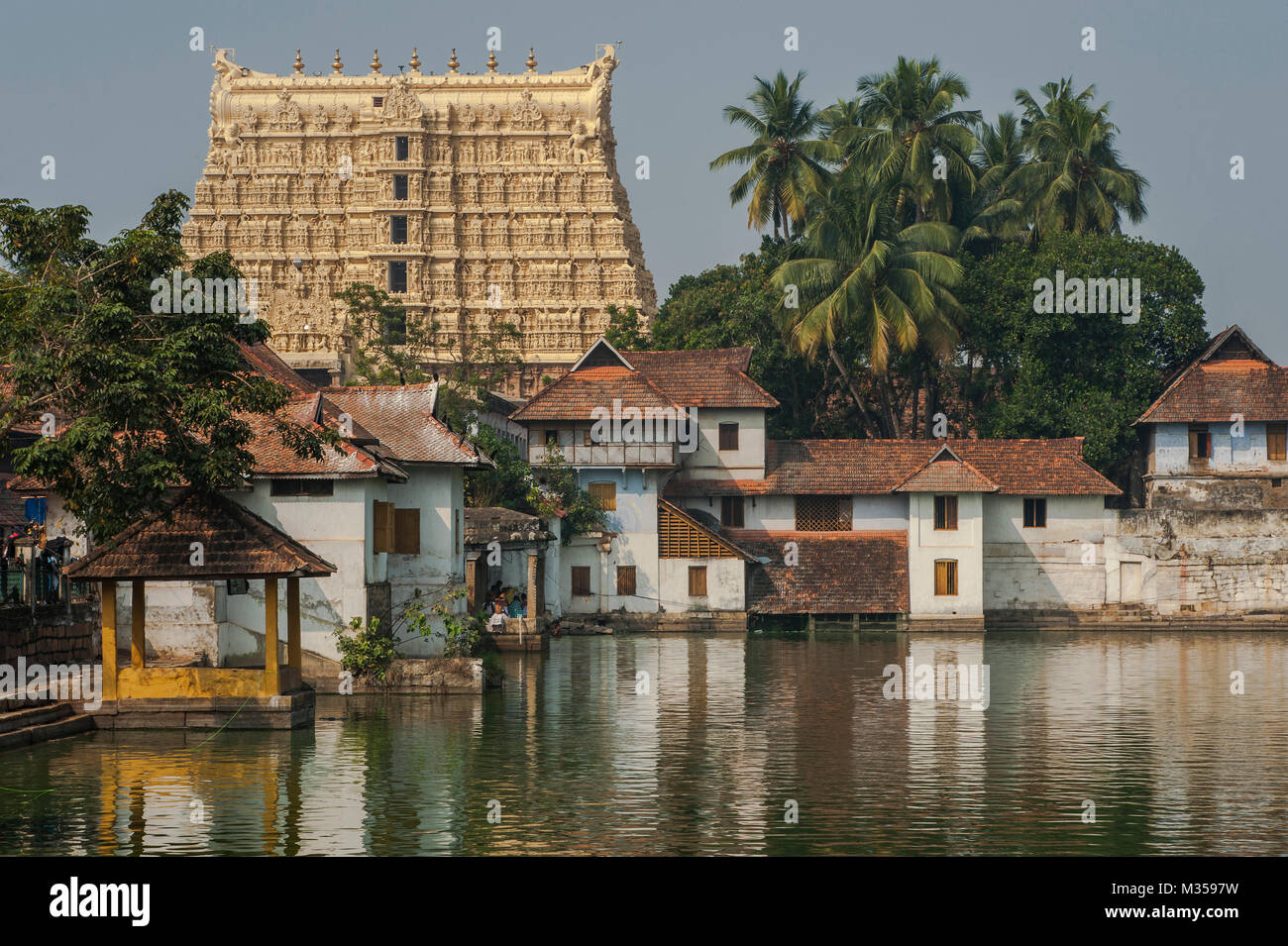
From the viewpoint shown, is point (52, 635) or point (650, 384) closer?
point (52, 635)

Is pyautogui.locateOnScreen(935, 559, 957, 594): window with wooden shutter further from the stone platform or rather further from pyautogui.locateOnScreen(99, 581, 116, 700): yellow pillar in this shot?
pyautogui.locateOnScreen(99, 581, 116, 700): yellow pillar

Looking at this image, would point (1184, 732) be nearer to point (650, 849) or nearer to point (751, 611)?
point (650, 849)

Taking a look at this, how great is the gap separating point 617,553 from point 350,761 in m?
26.8

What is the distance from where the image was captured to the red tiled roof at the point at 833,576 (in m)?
49.4

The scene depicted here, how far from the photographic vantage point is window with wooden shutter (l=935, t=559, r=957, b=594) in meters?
49.1

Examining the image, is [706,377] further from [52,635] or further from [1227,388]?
[52,635]

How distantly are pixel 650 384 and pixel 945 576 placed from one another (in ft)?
34.4

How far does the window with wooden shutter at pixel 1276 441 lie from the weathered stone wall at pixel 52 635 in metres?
36.9

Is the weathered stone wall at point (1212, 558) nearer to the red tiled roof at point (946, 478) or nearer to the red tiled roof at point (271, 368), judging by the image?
the red tiled roof at point (946, 478)

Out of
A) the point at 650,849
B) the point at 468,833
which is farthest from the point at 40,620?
the point at 650,849

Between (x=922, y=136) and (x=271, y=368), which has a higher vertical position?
(x=922, y=136)

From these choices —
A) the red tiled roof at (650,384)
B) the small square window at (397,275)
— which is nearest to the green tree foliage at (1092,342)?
the red tiled roof at (650,384)

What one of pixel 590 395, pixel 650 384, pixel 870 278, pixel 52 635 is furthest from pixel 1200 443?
pixel 52 635

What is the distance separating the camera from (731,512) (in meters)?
52.1
